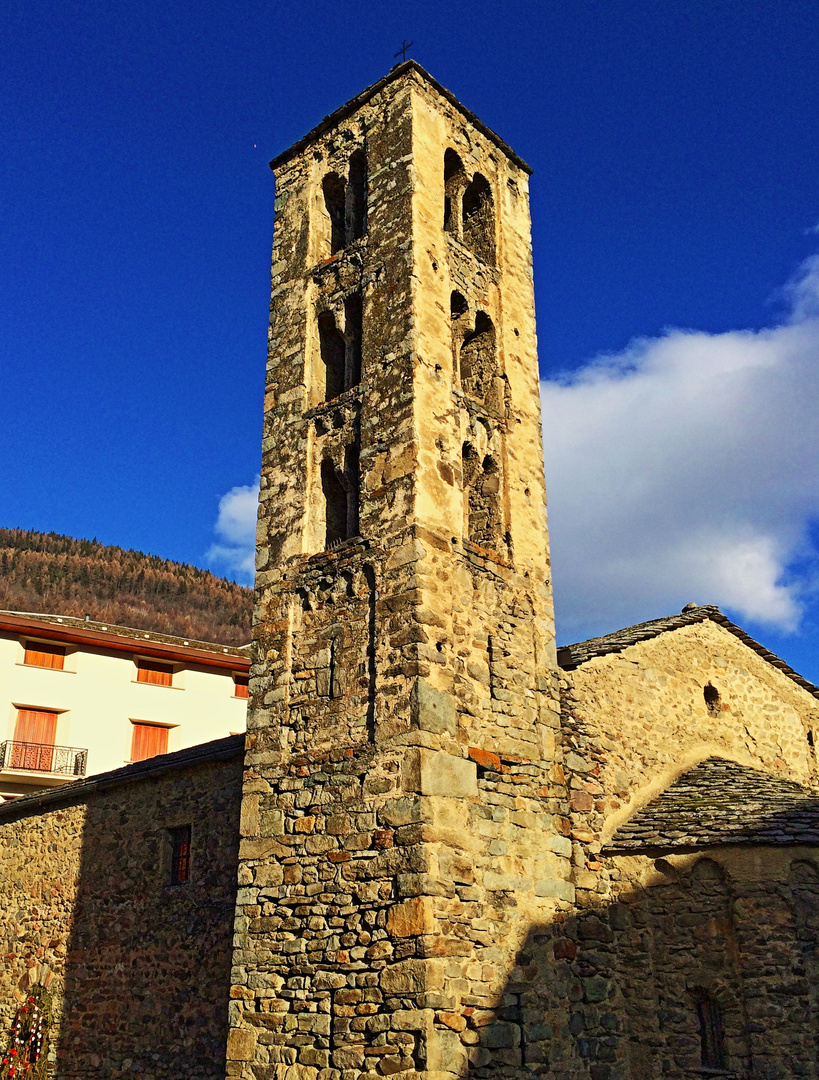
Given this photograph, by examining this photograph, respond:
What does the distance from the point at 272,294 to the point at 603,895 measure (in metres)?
8.85

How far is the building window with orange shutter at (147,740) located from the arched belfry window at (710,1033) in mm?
17341

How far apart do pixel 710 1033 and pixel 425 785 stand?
14.6ft

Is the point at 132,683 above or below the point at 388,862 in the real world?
above

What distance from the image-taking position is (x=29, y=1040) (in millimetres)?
14047

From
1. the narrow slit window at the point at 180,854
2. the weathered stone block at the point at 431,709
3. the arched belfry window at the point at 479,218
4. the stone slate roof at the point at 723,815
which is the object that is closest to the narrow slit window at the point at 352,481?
the weathered stone block at the point at 431,709

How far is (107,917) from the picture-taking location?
13.8 meters

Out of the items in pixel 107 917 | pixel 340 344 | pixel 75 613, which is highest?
pixel 75 613

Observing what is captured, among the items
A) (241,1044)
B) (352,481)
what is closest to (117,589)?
(352,481)

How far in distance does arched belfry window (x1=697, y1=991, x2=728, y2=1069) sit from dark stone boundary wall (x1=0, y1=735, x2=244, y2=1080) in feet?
17.7

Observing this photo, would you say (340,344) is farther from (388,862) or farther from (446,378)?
(388,862)

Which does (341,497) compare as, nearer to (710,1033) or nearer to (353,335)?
(353,335)

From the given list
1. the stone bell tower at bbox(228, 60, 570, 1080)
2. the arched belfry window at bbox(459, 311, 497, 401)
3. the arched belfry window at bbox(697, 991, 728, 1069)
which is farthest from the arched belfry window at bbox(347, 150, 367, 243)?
the arched belfry window at bbox(697, 991, 728, 1069)

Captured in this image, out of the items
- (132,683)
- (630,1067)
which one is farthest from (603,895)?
(132,683)

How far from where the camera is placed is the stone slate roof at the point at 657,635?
12.2 m
